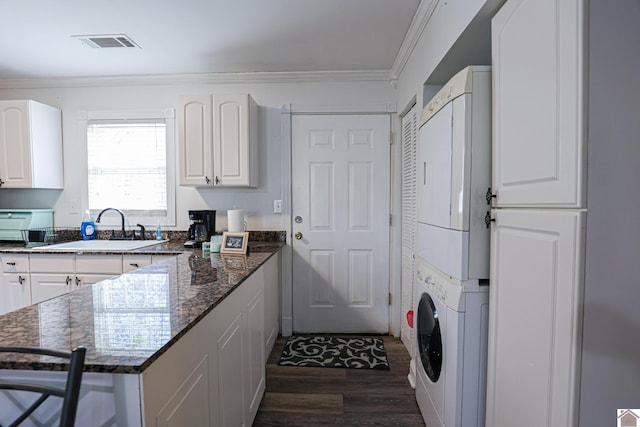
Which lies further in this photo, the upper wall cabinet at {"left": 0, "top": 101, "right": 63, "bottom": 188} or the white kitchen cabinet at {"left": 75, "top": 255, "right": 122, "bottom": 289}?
the upper wall cabinet at {"left": 0, "top": 101, "right": 63, "bottom": 188}

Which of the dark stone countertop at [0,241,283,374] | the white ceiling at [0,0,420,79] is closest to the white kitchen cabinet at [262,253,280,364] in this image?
the dark stone countertop at [0,241,283,374]

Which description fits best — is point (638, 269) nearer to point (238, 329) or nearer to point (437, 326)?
point (437, 326)

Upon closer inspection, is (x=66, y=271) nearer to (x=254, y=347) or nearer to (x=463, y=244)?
(x=254, y=347)

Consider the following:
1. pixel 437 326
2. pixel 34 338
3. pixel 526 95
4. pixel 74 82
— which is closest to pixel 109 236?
pixel 74 82

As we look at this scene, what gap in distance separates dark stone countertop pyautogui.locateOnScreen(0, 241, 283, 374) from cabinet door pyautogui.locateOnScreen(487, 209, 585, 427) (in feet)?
3.31

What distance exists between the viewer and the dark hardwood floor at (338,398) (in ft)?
6.18

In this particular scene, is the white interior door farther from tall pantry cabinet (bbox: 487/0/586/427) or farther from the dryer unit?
tall pantry cabinet (bbox: 487/0/586/427)

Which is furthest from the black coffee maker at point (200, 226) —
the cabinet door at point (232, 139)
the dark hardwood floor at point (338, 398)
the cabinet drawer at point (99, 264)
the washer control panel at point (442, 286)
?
the washer control panel at point (442, 286)

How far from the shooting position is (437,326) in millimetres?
1523

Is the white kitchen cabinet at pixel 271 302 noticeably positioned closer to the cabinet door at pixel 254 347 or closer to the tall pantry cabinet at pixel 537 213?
the cabinet door at pixel 254 347

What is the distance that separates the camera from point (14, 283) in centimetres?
262

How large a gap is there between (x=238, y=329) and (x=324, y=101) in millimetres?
2189

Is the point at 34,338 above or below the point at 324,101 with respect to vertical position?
below

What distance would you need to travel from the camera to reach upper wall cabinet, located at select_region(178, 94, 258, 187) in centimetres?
270
